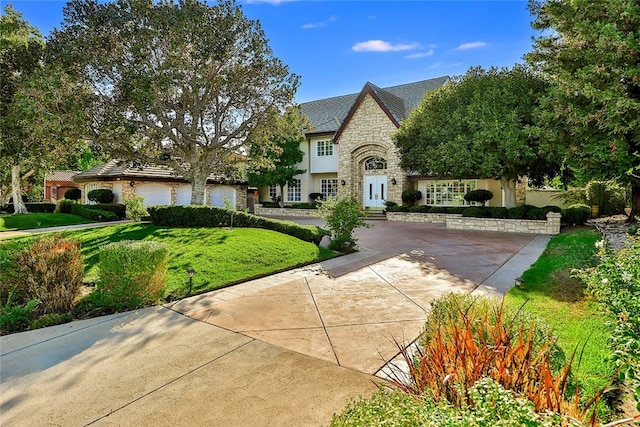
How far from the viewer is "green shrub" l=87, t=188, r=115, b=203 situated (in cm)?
2209

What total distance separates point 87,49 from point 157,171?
508 inches

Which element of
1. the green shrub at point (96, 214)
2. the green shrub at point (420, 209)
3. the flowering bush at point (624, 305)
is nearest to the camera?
the flowering bush at point (624, 305)

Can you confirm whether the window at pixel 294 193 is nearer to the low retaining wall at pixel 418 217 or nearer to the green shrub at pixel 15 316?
the low retaining wall at pixel 418 217

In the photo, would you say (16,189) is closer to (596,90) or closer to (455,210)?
(455,210)

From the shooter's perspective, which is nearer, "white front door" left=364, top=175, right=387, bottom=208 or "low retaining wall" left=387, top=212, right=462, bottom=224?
"low retaining wall" left=387, top=212, right=462, bottom=224

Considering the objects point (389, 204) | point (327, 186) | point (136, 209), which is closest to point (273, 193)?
point (327, 186)

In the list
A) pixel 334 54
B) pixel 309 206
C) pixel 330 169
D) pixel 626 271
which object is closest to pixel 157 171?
pixel 309 206

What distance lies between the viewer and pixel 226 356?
405 centimetres

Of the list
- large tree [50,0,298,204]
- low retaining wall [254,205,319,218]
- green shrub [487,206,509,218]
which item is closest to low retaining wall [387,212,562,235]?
green shrub [487,206,509,218]

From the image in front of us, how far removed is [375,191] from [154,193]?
16.2 meters

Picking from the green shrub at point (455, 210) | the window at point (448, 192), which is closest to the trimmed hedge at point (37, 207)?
the green shrub at point (455, 210)

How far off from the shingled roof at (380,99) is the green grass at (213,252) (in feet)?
51.8

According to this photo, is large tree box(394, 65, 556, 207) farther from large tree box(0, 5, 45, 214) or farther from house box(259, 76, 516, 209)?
large tree box(0, 5, 45, 214)

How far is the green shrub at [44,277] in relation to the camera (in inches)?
217
